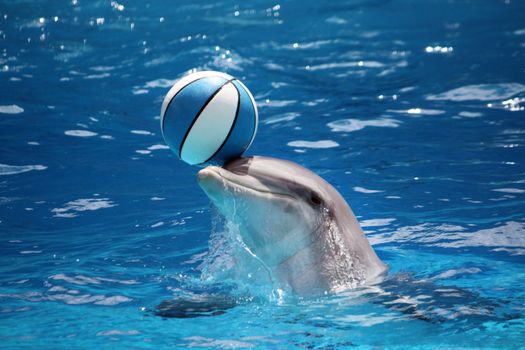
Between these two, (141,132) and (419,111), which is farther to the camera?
(419,111)

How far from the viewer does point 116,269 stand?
22.1 feet

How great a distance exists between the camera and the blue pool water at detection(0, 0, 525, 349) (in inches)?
198

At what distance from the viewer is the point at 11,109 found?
35.6ft

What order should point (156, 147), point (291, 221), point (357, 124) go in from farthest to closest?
1. point (357, 124)
2. point (156, 147)
3. point (291, 221)

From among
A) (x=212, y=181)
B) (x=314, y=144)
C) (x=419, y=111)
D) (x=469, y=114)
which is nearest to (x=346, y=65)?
(x=419, y=111)

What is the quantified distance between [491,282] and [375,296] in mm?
1785

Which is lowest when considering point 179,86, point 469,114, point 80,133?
point 469,114

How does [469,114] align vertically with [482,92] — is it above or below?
below

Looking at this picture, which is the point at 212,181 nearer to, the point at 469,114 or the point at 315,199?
the point at 315,199

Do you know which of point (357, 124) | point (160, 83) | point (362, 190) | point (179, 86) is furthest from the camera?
point (160, 83)

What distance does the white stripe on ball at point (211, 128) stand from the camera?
16.3 feet

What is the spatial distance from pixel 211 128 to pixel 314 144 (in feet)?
16.4

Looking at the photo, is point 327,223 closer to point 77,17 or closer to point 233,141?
point 233,141

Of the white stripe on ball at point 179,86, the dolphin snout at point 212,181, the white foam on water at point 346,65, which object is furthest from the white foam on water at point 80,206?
the white foam on water at point 346,65
